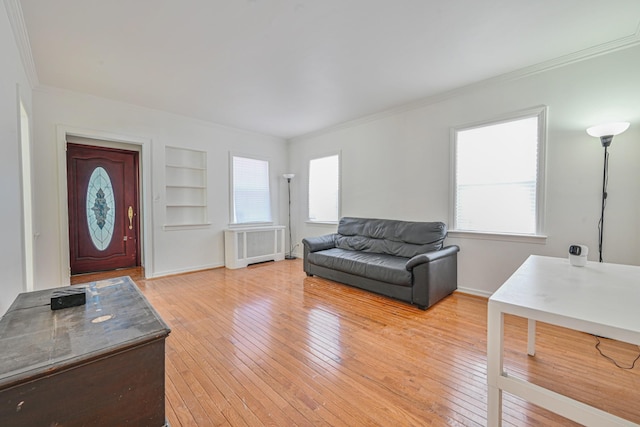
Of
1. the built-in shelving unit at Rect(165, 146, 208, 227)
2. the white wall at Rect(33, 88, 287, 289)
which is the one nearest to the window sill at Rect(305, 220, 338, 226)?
the white wall at Rect(33, 88, 287, 289)

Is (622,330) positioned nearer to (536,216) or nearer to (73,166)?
(536,216)

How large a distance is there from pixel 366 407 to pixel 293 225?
4.83 metres

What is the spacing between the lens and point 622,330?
3.05ft

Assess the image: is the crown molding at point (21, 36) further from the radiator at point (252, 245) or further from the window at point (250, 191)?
Answer: the radiator at point (252, 245)

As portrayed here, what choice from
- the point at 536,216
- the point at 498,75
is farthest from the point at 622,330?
the point at 498,75

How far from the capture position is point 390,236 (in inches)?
162

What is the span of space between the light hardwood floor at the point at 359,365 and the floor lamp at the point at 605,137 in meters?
1.11

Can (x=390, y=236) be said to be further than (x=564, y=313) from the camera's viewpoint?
Yes

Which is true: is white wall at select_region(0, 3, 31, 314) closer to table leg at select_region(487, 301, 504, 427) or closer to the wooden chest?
the wooden chest

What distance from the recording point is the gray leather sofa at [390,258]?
3.08m

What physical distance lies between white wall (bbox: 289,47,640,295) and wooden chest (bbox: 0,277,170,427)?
365 cm

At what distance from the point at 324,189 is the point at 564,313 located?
4654mm

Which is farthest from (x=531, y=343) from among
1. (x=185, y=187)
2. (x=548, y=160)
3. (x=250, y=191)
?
(x=185, y=187)

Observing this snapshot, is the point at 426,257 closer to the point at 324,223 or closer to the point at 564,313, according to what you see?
the point at 564,313
